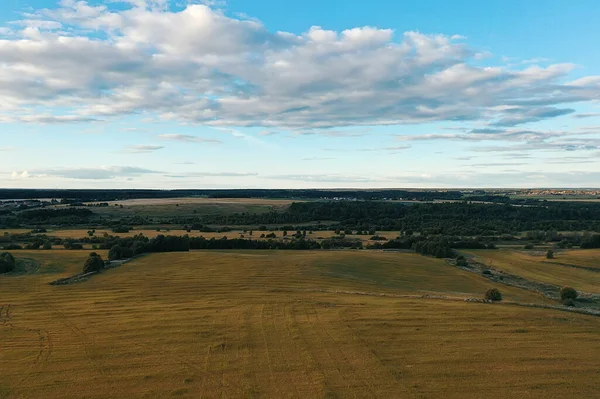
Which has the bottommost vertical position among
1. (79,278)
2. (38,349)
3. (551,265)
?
(551,265)

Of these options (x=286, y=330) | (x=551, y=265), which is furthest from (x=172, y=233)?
(x=286, y=330)

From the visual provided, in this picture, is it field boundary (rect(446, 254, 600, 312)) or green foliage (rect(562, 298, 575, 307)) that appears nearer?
green foliage (rect(562, 298, 575, 307))

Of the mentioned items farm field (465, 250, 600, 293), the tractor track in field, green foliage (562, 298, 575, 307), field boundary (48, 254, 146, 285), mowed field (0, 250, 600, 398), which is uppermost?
mowed field (0, 250, 600, 398)

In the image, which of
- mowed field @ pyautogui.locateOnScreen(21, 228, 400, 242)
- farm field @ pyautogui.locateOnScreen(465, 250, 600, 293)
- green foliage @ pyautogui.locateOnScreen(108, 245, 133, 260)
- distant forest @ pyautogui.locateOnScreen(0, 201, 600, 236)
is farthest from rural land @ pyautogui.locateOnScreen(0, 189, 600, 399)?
distant forest @ pyautogui.locateOnScreen(0, 201, 600, 236)

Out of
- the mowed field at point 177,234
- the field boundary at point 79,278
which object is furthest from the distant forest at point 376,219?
the field boundary at point 79,278

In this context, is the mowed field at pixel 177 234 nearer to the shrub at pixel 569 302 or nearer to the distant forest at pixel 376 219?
the distant forest at pixel 376 219

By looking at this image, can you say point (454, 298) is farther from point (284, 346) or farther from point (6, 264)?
point (6, 264)

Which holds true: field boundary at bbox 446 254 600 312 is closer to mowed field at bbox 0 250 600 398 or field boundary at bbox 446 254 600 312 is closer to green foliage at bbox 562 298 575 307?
green foliage at bbox 562 298 575 307

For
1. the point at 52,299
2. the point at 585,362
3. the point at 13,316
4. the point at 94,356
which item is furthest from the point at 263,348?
the point at 52,299
